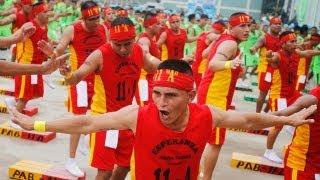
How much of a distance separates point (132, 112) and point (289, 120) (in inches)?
48.7

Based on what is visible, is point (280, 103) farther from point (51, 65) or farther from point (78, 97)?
point (51, 65)

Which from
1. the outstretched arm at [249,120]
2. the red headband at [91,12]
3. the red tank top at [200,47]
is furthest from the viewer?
the red tank top at [200,47]

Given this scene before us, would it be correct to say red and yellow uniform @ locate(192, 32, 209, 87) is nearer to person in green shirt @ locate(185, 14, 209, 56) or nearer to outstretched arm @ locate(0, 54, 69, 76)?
outstretched arm @ locate(0, 54, 69, 76)

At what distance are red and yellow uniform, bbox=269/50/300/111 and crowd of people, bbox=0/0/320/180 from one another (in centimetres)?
2

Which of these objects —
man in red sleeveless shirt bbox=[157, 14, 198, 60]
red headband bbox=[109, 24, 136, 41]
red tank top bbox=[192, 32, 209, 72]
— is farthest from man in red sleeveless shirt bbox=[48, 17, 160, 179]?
man in red sleeveless shirt bbox=[157, 14, 198, 60]

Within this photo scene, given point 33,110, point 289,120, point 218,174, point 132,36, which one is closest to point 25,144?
point 33,110

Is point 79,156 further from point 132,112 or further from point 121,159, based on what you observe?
point 132,112

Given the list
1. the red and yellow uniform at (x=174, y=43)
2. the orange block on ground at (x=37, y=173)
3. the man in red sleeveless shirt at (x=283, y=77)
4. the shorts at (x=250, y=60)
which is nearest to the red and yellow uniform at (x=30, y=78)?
the orange block on ground at (x=37, y=173)

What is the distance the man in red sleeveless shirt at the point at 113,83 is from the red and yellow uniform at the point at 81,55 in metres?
1.29

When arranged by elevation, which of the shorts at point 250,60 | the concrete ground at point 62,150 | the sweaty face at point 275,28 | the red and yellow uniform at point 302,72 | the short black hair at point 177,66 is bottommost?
the shorts at point 250,60

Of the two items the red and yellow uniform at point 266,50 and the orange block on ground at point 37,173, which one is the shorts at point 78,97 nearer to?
the orange block on ground at point 37,173

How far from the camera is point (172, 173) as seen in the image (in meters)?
3.74

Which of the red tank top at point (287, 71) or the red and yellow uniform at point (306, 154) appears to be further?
the red tank top at point (287, 71)

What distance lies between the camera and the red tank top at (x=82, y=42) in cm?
724
